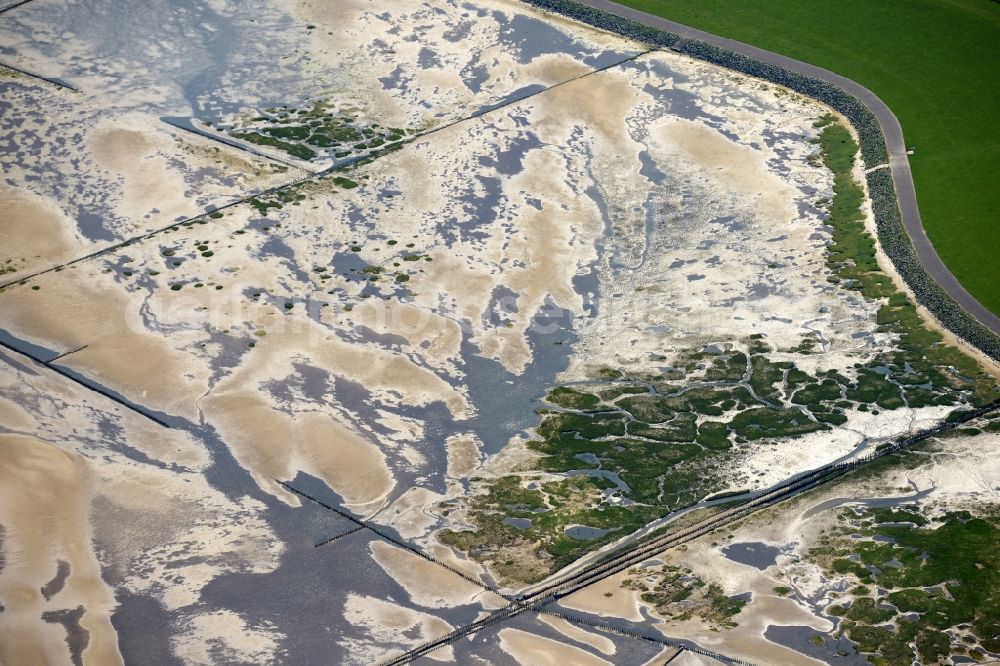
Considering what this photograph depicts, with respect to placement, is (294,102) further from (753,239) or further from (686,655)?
(686,655)

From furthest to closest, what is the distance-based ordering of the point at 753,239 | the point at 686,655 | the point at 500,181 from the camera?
the point at 500,181, the point at 753,239, the point at 686,655

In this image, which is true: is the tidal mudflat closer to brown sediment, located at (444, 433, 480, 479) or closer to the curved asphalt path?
brown sediment, located at (444, 433, 480, 479)

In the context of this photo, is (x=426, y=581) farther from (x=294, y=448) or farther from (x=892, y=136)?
(x=892, y=136)

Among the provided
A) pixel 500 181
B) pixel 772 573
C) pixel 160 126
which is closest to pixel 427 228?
pixel 500 181

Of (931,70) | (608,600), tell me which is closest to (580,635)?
(608,600)

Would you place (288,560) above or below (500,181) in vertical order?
below

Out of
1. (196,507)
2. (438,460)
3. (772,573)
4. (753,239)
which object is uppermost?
(753,239)
